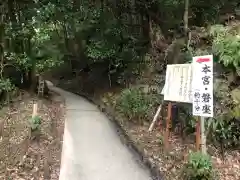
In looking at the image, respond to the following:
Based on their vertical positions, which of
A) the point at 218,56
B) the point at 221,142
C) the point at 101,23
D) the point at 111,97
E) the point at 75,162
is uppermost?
the point at 101,23

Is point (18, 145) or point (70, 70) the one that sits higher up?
point (70, 70)

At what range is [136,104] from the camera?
9383mm

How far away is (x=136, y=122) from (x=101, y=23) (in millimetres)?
5754

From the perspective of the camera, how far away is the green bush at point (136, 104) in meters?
9.18

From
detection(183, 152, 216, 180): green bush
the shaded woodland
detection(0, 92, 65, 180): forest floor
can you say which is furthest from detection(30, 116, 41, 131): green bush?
detection(183, 152, 216, 180): green bush

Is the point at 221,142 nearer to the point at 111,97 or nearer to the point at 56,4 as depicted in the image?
the point at 111,97

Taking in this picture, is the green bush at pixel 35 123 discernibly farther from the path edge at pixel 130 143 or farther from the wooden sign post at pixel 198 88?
the wooden sign post at pixel 198 88

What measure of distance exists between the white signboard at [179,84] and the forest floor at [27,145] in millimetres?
3031

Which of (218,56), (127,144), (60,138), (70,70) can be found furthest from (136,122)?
(70,70)

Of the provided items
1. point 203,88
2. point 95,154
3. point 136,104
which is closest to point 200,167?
point 203,88

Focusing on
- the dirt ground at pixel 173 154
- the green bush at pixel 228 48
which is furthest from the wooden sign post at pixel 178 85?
the green bush at pixel 228 48

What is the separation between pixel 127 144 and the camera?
345 inches

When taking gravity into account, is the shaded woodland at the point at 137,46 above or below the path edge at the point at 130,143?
above

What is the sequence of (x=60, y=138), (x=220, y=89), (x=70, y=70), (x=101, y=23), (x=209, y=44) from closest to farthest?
(x=220, y=89) → (x=60, y=138) → (x=209, y=44) → (x=101, y=23) → (x=70, y=70)
